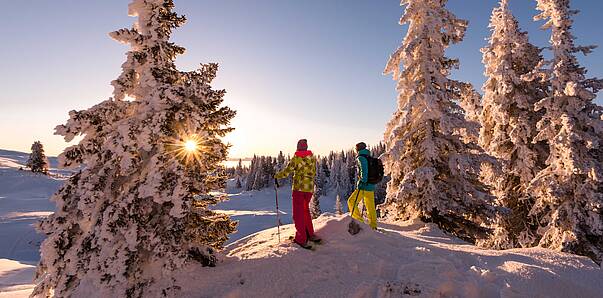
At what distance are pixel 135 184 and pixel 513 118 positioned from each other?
18.5 m

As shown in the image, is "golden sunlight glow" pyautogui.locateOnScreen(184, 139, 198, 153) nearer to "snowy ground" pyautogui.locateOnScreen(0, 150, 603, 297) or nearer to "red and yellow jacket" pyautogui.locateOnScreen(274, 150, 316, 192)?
"red and yellow jacket" pyautogui.locateOnScreen(274, 150, 316, 192)

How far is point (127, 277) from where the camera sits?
19.2 feet

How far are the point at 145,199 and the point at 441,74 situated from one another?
38.8 feet

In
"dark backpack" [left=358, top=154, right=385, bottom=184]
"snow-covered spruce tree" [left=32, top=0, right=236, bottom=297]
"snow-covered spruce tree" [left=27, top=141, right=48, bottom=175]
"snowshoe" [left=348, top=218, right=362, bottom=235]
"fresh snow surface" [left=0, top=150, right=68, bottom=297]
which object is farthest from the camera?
"snow-covered spruce tree" [left=27, top=141, right=48, bottom=175]

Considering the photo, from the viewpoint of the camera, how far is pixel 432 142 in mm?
13133

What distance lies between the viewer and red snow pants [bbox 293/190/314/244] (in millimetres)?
7316

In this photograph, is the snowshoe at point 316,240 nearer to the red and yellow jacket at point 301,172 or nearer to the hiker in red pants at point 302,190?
the hiker in red pants at point 302,190

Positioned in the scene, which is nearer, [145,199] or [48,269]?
[48,269]

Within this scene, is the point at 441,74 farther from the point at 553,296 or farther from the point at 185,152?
the point at 185,152

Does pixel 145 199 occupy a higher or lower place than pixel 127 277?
higher

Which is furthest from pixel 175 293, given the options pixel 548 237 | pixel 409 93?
pixel 548 237

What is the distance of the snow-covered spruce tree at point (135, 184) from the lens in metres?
5.95

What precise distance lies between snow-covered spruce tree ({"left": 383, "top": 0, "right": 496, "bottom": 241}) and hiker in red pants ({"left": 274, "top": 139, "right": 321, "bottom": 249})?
245 inches

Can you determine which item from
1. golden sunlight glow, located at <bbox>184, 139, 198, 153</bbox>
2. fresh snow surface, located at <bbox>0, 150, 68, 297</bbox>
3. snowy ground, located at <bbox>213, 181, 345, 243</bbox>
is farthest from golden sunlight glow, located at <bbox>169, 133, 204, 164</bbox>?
snowy ground, located at <bbox>213, 181, 345, 243</bbox>
